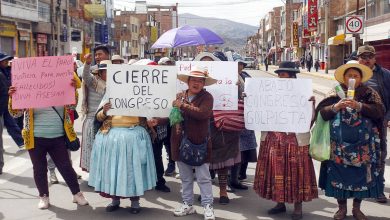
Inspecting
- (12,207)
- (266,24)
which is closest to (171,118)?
(12,207)

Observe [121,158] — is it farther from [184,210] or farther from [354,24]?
[354,24]

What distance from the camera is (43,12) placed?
38344 mm

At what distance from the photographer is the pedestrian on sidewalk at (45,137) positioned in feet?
18.8

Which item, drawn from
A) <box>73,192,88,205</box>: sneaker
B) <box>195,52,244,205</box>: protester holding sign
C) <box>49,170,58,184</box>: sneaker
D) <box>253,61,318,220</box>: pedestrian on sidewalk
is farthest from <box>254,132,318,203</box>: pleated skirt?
<box>49,170,58,184</box>: sneaker

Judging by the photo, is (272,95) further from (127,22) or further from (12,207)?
(127,22)

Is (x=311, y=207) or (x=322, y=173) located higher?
(x=322, y=173)

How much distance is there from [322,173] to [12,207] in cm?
Answer: 350

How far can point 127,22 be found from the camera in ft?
274

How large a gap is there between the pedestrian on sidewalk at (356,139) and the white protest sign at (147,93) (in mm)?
1556

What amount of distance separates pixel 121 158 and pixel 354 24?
13152 mm

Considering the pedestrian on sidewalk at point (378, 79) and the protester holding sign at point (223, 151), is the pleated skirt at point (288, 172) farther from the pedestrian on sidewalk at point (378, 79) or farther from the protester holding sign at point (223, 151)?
the pedestrian on sidewalk at point (378, 79)

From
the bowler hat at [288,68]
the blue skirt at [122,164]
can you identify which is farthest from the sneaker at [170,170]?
the bowler hat at [288,68]

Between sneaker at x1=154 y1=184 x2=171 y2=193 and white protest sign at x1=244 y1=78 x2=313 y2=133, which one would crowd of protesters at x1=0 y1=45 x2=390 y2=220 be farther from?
sneaker at x1=154 y1=184 x2=171 y2=193

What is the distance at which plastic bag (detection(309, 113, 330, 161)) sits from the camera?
16.9ft
